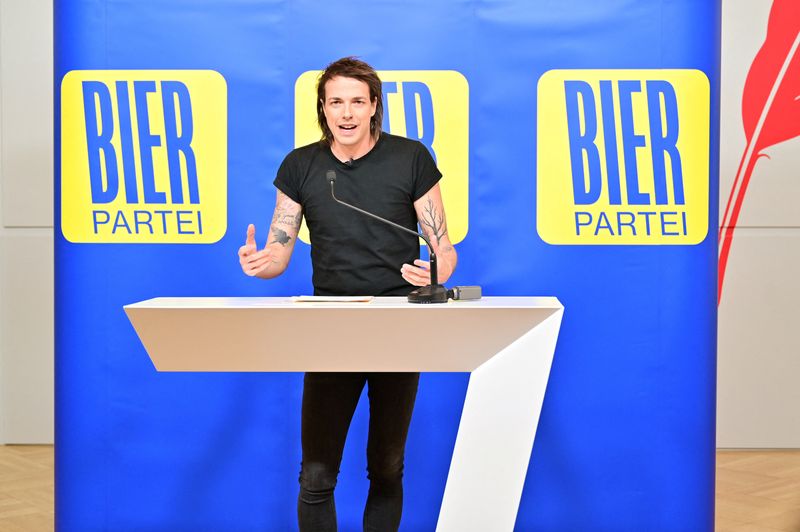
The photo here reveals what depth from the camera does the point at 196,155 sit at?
294 centimetres

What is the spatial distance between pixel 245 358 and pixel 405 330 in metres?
0.36

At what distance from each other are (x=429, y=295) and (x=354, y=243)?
435 millimetres

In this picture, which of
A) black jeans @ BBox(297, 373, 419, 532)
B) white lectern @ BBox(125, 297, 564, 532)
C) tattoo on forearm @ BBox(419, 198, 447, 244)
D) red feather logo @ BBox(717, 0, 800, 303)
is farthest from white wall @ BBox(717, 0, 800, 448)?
white lectern @ BBox(125, 297, 564, 532)

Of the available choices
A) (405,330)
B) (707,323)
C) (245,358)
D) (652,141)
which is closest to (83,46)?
(245,358)

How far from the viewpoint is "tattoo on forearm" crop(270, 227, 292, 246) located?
2340 mm

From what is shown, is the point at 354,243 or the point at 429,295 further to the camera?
the point at 354,243

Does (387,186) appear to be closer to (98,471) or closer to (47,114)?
(98,471)

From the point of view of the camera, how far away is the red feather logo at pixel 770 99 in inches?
185

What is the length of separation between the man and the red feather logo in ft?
9.98

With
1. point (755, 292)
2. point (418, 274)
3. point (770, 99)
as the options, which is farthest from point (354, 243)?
point (770, 99)

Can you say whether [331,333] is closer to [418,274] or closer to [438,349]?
[438,349]

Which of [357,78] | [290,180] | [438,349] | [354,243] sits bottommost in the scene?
[438,349]

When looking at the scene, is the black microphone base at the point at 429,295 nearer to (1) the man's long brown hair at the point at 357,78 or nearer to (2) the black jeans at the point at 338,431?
(2) the black jeans at the point at 338,431

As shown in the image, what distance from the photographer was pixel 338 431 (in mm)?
2180
